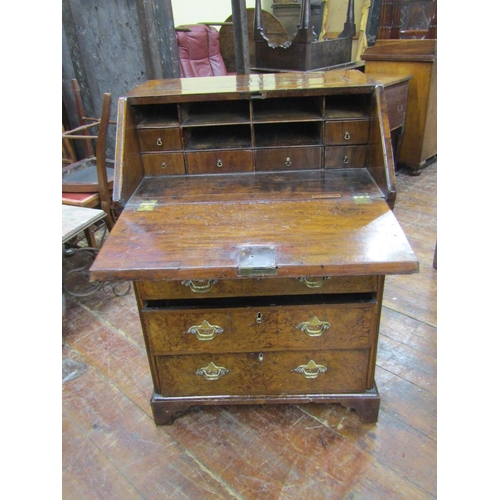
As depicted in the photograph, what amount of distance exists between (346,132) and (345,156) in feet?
0.31

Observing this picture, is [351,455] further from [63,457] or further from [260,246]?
[63,457]

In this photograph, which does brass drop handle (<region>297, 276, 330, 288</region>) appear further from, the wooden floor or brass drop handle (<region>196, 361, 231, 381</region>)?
the wooden floor

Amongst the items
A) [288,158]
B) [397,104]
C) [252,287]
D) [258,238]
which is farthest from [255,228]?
[397,104]

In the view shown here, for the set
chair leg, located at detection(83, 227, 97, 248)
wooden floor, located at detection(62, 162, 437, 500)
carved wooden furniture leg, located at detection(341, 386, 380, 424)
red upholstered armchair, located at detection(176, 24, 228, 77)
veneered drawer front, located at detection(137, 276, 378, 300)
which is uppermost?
red upholstered armchair, located at detection(176, 24, 228, 77)

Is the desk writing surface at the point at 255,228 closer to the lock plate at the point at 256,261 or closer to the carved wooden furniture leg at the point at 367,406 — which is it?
the lock plate at the point at 256,261

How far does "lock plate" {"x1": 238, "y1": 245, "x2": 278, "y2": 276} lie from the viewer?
108 centimetres

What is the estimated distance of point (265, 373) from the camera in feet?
4.75

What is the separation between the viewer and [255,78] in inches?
70.1

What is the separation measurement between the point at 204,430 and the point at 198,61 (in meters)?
4.14

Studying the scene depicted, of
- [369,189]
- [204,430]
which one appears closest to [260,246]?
[369,189]

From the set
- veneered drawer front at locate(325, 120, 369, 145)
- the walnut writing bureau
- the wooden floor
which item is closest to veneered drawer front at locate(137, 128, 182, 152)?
the walnut writing bureau

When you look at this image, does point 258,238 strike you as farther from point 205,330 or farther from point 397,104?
point 397,104

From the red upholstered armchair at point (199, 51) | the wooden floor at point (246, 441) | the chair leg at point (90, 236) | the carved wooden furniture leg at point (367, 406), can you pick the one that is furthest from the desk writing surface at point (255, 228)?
the red upholstered armchair at point (199, 51)

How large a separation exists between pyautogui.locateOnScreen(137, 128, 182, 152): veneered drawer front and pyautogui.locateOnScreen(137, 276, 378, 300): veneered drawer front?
613 millimetres
